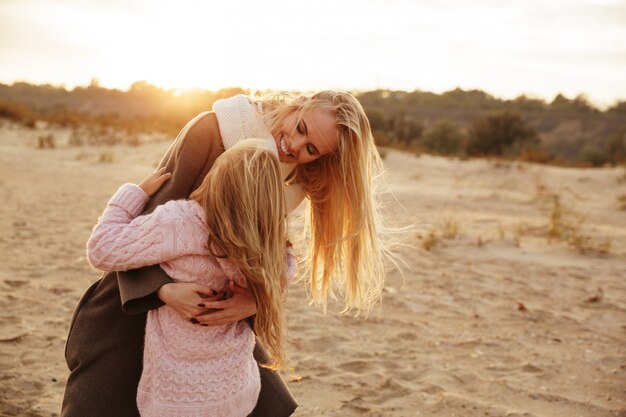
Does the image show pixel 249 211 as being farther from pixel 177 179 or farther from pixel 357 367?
pixel 357 367

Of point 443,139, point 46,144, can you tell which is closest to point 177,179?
point 46,144

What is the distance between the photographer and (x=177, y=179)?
200 cm

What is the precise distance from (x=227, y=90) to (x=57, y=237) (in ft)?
11.3

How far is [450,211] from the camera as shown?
9367 mm

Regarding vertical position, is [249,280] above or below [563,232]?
above

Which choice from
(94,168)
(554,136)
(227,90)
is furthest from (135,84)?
(227,90)

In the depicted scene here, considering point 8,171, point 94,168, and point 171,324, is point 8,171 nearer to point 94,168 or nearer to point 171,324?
point 94,168

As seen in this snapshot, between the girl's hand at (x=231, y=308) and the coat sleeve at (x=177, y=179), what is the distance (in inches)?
6.4

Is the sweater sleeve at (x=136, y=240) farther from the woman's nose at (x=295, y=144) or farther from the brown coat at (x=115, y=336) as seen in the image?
the woman's nose at (x=295, y=144)

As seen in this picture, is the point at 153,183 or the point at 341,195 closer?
the point at 153,183

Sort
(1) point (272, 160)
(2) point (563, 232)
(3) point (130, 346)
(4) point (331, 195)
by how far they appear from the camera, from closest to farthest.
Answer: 1. (1) point (272, 160)
2. (3) point (130, 346)
3. (4) point (331, 195)
4. (2) point (563, 232)

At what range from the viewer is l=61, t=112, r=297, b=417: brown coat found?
1.97 m

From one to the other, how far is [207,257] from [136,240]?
0.69 ft

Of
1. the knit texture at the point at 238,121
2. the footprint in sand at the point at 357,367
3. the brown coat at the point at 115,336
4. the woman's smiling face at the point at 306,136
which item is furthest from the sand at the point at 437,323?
the knit texture at the point at 238,121
